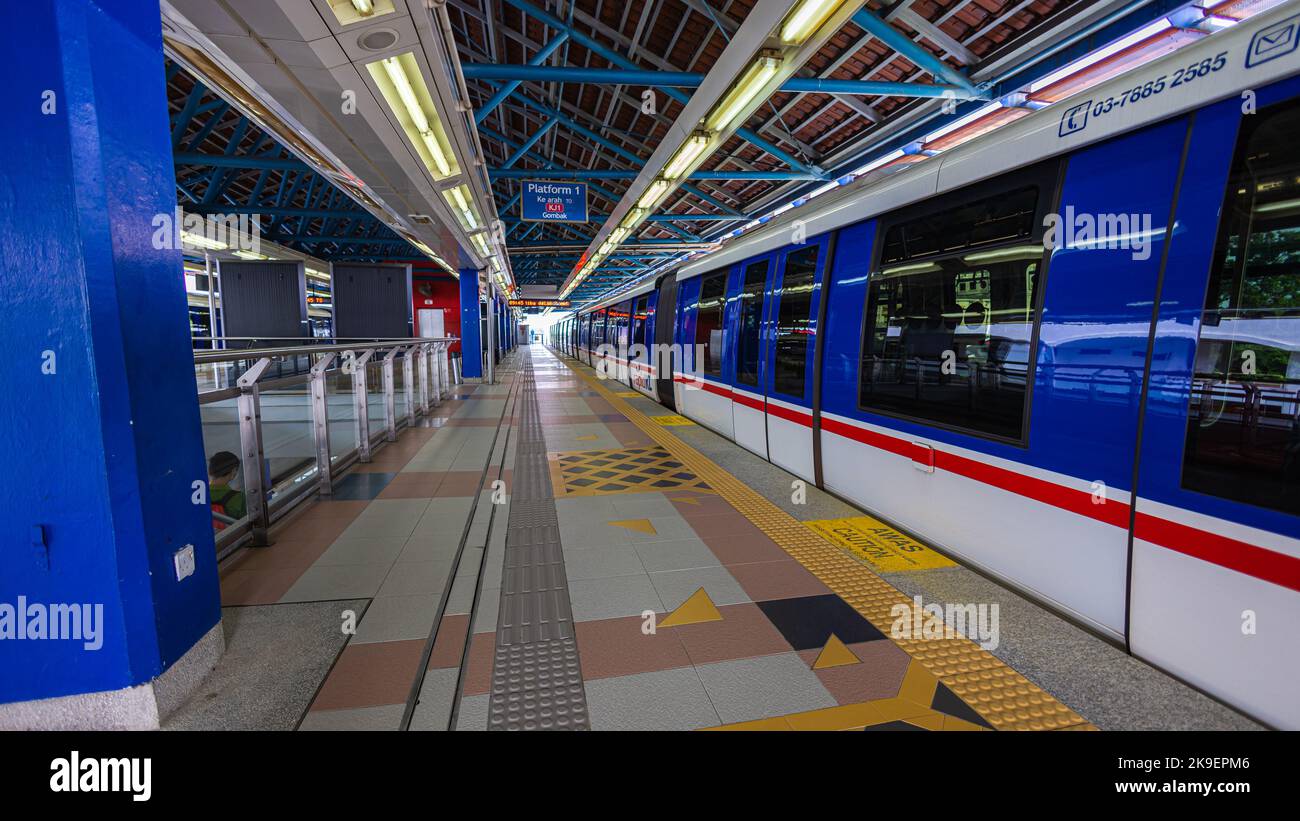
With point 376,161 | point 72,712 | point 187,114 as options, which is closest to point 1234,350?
point 72,712

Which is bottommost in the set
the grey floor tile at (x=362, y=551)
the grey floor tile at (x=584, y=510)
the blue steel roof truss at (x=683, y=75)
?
the grey floor tile at (x=362, y=551)

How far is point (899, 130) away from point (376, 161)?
28.2ft

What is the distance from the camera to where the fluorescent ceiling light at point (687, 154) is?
6.32 meters

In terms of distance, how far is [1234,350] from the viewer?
1.94 m

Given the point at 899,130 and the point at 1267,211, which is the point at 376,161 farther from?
the point at 899,130

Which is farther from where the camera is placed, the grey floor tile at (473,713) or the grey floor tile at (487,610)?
the grey floor tile at (487,610)

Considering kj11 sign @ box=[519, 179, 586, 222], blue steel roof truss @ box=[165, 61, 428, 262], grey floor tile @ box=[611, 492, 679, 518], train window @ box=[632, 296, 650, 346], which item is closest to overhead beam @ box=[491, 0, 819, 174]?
kj11 sign @ box=[519, 179, 586, 222]

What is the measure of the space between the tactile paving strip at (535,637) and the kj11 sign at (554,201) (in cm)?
745

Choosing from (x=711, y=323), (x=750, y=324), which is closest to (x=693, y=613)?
(x=750, y=324)

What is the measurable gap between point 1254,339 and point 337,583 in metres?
4.39

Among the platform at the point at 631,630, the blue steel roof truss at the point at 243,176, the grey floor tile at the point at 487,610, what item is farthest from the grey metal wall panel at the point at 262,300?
the grey floor tile at the point at 487,610

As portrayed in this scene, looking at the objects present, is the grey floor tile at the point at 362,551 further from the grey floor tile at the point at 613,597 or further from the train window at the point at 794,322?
the train window at the point at 794,322

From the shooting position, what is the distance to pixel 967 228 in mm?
3217

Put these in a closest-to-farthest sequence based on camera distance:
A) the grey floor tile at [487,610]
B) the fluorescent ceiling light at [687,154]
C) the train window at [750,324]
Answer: the grey floor tile at [487,610] < the train window at [750,324] < the fluorescent ceiling light at [687,154]
